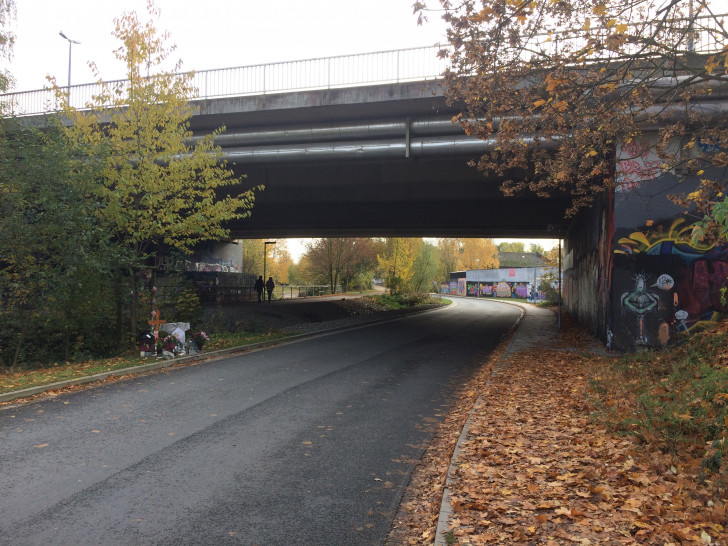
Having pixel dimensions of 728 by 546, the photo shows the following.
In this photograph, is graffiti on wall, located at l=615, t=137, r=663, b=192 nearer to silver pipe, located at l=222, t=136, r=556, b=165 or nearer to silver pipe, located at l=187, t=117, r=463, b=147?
silver pipe, located at l=222, t=136, r=556, b=165

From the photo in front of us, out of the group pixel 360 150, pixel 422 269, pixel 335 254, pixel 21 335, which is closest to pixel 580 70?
pixel 360 150

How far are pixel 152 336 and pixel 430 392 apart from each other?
734 cm

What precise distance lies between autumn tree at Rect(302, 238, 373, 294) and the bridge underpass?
1109 inches

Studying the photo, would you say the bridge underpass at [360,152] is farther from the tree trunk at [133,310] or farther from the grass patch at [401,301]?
the grass patch at [401,301]

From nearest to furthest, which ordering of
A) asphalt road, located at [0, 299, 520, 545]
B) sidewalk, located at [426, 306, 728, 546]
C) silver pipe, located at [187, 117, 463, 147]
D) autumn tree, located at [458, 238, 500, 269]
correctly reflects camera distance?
sidewalk, located at [426, 306, 728, 546], asphalt road, located at [0, 299, 520, 545], silver pipe, located at [187, 117, 463, 147], autumn tree, located at [458, 238, 500, 269]

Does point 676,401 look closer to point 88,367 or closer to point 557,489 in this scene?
point 557,489

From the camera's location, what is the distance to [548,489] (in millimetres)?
4328

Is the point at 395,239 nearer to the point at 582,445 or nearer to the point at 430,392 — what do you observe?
the point at 430,392

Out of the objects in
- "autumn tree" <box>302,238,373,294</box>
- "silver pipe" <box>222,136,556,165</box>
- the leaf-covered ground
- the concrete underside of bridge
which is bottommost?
the leaf-covered ground

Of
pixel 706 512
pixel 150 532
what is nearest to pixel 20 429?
pixel 150 532

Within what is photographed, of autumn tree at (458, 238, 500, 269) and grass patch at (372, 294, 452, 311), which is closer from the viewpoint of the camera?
grass patch at (372, 294, 452, 311)

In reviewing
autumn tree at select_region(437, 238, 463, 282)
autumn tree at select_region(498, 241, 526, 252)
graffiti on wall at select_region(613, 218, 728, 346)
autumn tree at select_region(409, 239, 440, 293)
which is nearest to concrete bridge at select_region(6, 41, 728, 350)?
graffiti on wall at select_region(613, 218, 728, 346)

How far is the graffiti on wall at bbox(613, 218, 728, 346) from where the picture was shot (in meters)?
11.5

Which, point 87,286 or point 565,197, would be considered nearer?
point 87,286
